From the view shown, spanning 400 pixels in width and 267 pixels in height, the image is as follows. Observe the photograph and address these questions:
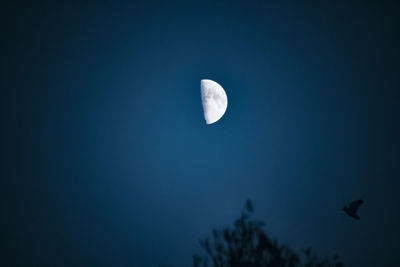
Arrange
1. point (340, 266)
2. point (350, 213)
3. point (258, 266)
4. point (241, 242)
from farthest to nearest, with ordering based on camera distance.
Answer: point (350, 213), point (340, 266), point (241, 242), point (258, 266)

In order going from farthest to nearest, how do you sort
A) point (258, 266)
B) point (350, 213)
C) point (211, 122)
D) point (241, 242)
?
point (211, 122)
point (350, 213)
point (241, 242)
point (258, 266)

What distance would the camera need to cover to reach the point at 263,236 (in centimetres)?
973

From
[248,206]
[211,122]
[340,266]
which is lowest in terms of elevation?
[340,266]

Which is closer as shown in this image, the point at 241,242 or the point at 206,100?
the point at 241,242

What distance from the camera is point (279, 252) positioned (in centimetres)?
962

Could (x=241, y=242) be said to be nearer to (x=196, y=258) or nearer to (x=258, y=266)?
(x=258, y=266)

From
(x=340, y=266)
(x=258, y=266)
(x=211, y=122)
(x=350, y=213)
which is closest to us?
(x=258, y=266)

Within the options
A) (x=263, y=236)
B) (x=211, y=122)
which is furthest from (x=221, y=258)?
(x=211, y=122)

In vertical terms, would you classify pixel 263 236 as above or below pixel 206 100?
below

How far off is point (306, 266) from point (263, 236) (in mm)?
2379

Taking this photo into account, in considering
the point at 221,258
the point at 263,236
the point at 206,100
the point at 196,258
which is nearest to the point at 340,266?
the point at 263,236

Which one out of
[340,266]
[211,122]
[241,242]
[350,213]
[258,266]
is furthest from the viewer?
[211,122]

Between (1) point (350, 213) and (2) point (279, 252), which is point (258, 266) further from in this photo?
(1) point (350, 213)

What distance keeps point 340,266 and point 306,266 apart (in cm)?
179
